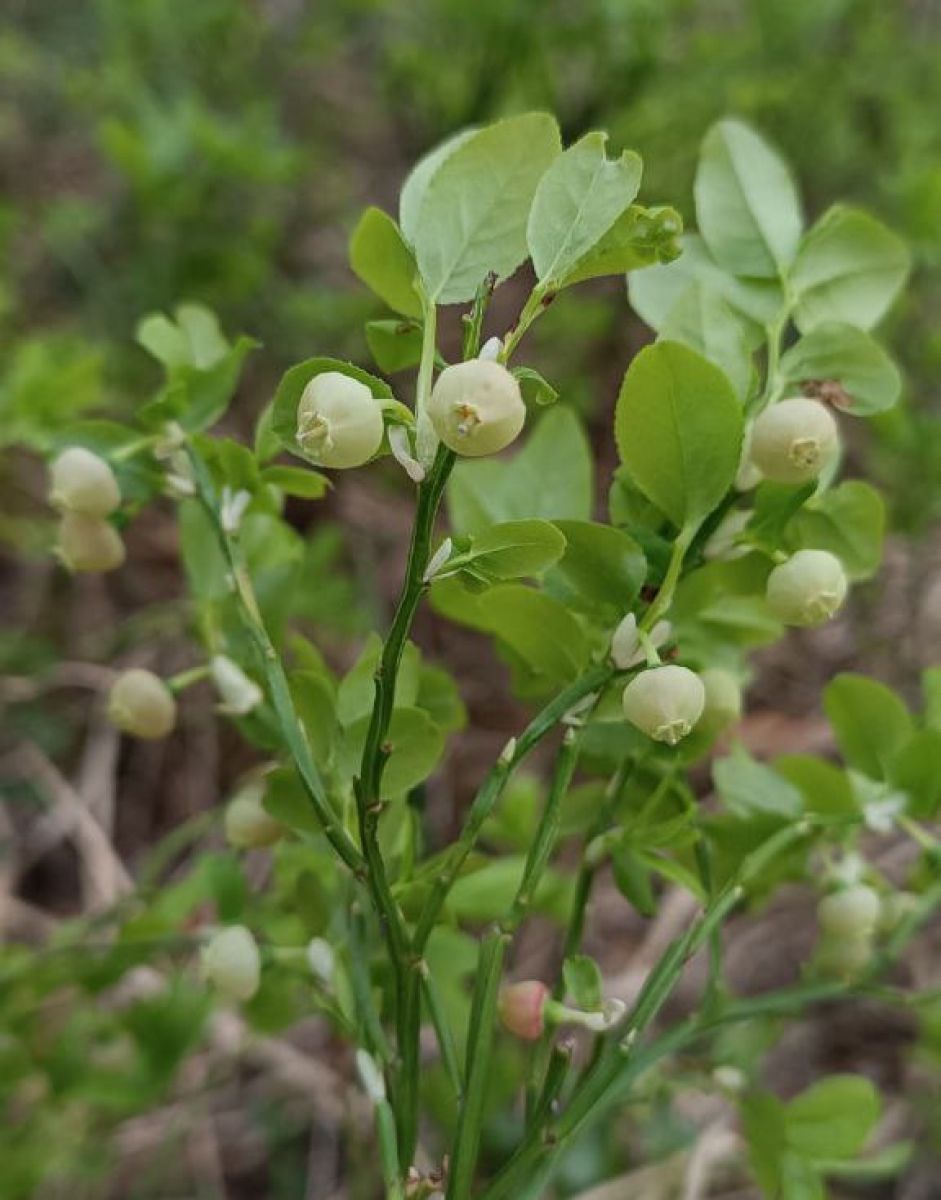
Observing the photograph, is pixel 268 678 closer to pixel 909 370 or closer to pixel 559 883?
pixel 559 883

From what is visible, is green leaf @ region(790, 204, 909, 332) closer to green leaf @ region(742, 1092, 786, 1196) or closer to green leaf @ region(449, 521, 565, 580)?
green leaf @ region(449, 521, 565, 580)

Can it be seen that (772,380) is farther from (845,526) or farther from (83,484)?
(83,484)

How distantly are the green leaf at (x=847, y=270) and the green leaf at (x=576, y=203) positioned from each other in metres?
0.14

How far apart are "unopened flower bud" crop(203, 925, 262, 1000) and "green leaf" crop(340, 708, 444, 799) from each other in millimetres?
78

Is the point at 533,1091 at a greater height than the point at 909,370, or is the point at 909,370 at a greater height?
the point at 909,370

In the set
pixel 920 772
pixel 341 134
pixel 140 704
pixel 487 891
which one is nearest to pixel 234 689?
pixel 140 704

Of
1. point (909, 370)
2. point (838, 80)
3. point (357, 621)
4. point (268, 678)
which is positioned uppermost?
point (838, 80)

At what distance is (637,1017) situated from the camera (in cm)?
39

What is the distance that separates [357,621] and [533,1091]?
2.21 feet

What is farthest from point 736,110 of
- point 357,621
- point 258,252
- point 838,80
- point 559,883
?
point 559,883

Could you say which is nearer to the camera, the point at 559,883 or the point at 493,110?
the point at 559,883

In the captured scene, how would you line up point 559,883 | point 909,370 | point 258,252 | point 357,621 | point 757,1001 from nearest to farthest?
point 757,1001, point 559,883, point 357,621, point 909,370, point 258,252

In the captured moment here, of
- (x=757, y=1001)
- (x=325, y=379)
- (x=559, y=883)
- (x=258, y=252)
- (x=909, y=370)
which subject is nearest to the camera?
(x=325, y=379)

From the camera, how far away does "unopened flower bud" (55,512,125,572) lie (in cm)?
46
